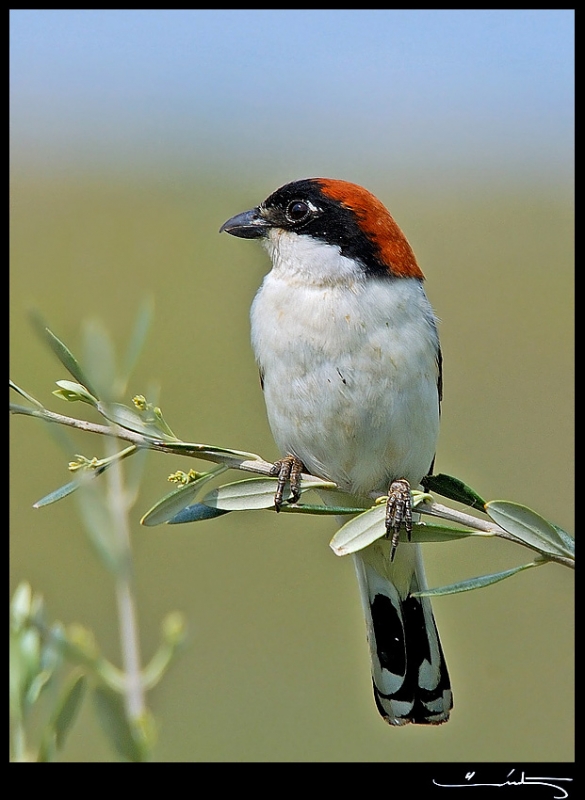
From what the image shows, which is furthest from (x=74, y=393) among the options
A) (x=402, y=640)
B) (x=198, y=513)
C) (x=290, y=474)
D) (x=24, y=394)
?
(x=402, y=640)

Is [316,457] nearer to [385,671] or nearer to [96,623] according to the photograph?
[385,671]

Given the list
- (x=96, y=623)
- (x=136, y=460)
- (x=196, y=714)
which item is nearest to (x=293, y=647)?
(x=196, y=714)

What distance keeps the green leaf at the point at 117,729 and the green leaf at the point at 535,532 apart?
89 centimetres

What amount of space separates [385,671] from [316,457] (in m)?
1.09

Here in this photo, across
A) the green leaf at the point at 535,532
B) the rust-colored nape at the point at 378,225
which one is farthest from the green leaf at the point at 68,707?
the rust-colored nape at the point at 378,225

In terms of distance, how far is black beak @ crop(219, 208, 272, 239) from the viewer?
3.62 meters

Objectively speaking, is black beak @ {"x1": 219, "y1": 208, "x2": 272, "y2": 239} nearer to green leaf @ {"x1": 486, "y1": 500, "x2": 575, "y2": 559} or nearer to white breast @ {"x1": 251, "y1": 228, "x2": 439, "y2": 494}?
white breast @ {"x1": 251, "y1": 228, "x2": 439, "y2": 494}

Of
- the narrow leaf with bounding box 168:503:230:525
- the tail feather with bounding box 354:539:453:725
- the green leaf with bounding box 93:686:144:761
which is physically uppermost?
the narrow leaf with bounding box 168:503:230:525

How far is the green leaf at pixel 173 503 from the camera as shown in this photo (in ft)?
5.61

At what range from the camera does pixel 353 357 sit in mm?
3053

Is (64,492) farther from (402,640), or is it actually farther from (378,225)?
(402,640)

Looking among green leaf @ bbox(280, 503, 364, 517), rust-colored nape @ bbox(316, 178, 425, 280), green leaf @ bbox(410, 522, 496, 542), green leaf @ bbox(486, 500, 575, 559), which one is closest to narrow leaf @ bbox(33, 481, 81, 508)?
green leaf @ bbox(280, 503, 364, 517)

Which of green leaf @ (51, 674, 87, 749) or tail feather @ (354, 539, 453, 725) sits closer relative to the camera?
green leaf @ (51, 674, 87, 749)

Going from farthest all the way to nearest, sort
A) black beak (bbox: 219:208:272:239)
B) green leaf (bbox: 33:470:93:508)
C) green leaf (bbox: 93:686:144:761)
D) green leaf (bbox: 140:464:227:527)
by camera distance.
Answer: black beak (bbox: 219:208:272:239) → green leaf (bbox: 140:464:227:527) → green leaf (bbox: 33:470:93:508) → green leaf (bbox: 93:686:144:761)
